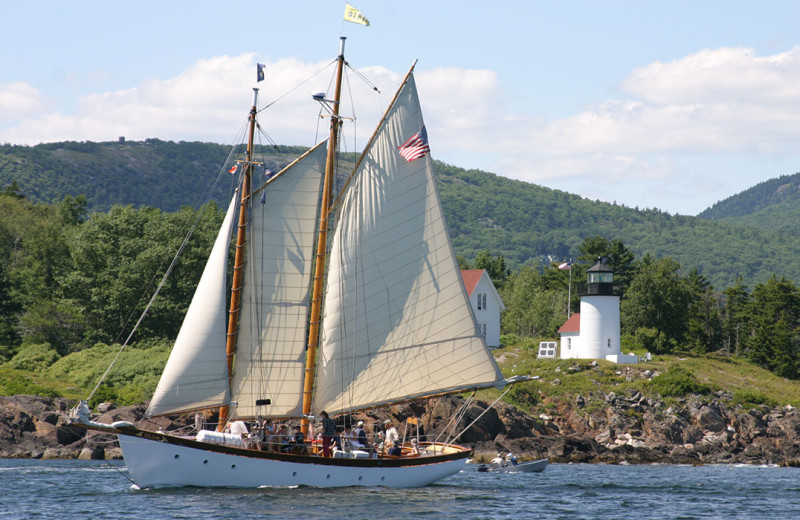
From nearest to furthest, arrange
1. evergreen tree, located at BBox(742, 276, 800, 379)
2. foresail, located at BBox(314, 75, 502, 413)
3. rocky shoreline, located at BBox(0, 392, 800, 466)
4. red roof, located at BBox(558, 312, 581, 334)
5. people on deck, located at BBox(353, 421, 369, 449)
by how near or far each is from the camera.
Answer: people on deck, located at BBox(353, 421, 369, 449), foresail, located at BBox(314, 75, 502, 413), rocky shoreline, located at BBox(0, 392, 800, 466), red roof, located at BBox(558, 312, 581, 334), evergreen tree, located at BBox(742, 276, 800, 379)

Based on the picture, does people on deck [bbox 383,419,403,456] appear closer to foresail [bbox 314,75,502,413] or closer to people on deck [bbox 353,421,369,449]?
people on deck [bbox 353,421,369,449]

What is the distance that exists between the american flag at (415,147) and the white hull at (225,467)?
1355 cm

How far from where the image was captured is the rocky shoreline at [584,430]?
201 feet

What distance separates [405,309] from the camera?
42.0 m

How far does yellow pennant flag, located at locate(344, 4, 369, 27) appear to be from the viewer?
4197cm

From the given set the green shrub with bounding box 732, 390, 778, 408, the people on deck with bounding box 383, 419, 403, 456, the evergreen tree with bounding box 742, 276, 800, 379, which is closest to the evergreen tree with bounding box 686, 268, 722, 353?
the evergreen tree with bounding box 742, 276, 800, 379

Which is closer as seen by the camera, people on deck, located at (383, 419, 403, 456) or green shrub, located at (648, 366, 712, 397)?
people on deck, located at (383, 419, 403, 456)

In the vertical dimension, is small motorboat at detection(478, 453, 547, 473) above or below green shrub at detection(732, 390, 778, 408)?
below

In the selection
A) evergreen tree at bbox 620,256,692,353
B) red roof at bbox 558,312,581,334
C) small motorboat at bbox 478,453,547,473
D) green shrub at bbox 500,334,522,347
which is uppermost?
evergreen tree at bbox 620,256,692,353

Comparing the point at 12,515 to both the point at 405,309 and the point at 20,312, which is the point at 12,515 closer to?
the point at 405,309

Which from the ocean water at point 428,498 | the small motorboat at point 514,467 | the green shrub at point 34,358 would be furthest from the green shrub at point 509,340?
the ocean water at point 428,498

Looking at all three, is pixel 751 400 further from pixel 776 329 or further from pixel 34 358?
pixel 34 358

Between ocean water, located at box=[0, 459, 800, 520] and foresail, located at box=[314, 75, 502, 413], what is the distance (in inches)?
218

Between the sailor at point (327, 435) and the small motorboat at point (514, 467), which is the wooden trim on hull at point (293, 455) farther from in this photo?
the small motorboat at point (514, 467)
